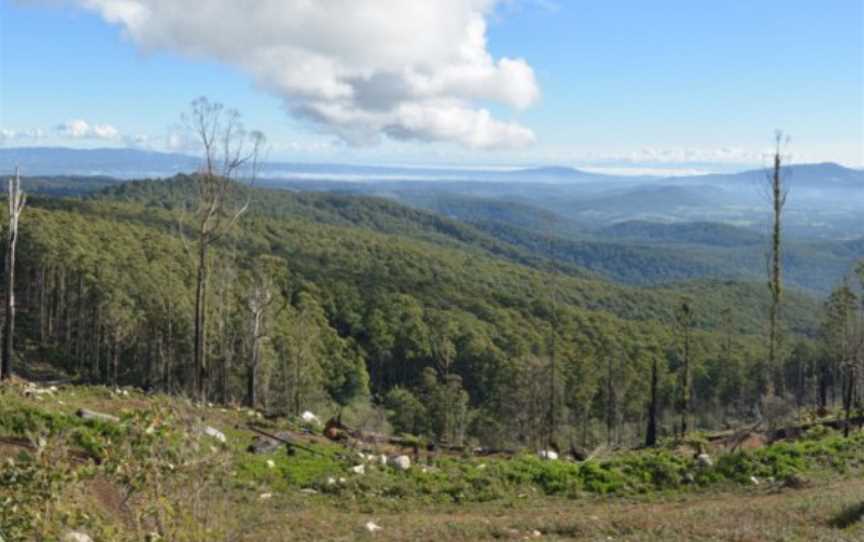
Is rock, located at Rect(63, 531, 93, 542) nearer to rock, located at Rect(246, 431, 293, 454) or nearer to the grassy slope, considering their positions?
the grassy slope

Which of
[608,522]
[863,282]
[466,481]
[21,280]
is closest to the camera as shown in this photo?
[608,522]

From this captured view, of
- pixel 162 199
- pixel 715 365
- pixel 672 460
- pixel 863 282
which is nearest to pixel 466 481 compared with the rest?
pixel 672 460

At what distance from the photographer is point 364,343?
87125mm

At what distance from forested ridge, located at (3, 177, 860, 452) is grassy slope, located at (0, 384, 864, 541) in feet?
Answer: 50.1

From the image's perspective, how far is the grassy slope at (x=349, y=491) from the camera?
18.8 ft

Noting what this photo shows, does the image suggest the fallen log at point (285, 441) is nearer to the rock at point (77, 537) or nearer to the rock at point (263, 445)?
the rock at point (263, 445)

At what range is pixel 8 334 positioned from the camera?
833 inches

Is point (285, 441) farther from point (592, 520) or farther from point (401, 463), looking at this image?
→ point (592, 520)

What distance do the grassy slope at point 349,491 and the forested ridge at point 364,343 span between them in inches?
601

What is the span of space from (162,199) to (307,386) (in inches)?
6208

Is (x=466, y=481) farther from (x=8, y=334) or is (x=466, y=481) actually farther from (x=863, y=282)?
(x=863, y=282)

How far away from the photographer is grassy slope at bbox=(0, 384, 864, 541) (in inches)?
225

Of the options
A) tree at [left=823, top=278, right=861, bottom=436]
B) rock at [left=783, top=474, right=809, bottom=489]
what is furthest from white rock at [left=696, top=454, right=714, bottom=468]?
tree at [left=823, top=278, right=861, bottom=436]

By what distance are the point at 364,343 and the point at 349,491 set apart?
243ft
